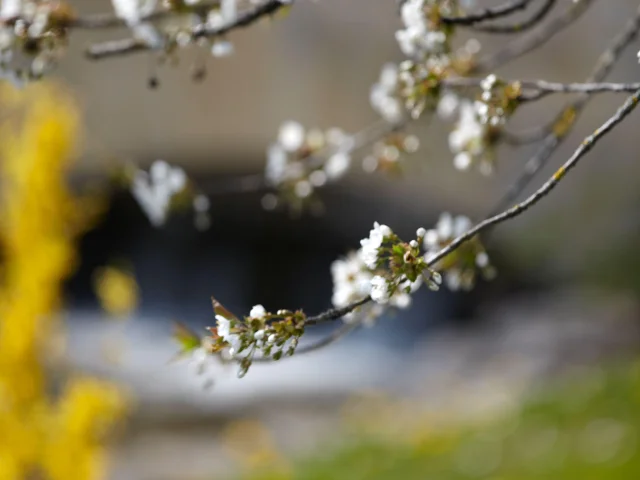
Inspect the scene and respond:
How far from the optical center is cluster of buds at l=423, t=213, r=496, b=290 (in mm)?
1226

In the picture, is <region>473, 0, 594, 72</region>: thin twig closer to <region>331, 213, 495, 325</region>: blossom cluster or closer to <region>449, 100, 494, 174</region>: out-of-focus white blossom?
<region>449, 100, 494, 174</region>: out-of-focus white blossom

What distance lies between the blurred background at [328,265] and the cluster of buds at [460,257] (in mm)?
3264

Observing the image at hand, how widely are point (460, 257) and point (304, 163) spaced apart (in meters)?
0.48

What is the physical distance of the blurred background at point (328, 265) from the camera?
5254 mm

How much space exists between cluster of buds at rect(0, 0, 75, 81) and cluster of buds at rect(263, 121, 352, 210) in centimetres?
49

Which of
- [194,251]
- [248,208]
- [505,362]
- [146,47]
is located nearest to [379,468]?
[505,362]

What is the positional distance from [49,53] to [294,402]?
543cm

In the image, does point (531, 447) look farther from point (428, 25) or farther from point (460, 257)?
point (428, 25)

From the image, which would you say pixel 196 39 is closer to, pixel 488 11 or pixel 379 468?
pixel 488 11

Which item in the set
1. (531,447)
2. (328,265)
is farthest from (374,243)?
(328,265)

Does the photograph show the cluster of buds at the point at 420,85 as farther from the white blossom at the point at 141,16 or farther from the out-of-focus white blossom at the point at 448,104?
the white blossom at the point at 141,16

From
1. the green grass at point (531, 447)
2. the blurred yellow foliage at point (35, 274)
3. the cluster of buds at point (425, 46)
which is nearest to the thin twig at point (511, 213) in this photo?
the cluster of buds at point (425, 46)

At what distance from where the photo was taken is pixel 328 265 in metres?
8.72

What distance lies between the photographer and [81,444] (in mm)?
2678
